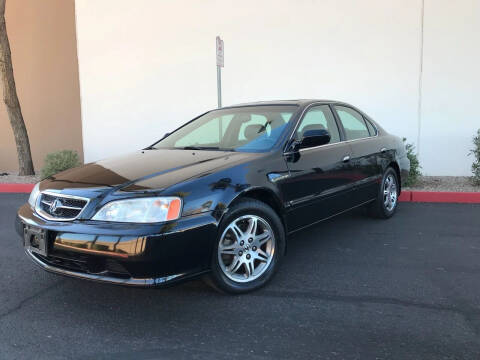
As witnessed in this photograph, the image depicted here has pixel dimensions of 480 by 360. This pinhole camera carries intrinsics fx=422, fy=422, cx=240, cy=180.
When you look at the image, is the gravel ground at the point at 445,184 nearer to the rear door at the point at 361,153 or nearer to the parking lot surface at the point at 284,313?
the rear door at the point at 361,153

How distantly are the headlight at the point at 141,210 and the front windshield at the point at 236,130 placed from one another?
3.75ft

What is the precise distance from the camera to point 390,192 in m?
5.26

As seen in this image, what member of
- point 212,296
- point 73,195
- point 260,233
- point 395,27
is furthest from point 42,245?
point 395,27

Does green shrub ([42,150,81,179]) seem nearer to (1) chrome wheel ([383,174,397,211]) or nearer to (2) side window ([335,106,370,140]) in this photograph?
(2) side window ([335,106,370,140])

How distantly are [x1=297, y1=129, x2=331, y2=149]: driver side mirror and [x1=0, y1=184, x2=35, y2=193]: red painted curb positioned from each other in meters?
5.91

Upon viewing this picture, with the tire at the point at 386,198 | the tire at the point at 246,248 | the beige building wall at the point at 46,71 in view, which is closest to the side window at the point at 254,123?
the tire at the point at 246,248

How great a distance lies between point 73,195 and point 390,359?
7.21 feet

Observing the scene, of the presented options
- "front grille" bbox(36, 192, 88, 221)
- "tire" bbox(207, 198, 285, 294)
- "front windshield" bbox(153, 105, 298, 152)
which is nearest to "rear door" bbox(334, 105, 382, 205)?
"front windshield" bbox(153, 105, 298, 152)

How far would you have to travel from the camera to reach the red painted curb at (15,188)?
25.2 feet

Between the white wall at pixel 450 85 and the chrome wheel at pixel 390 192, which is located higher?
the white wall at pixel 450 85

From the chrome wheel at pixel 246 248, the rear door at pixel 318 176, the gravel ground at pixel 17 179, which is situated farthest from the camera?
the gravel ground at pixel 17 179

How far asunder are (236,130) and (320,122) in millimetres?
815

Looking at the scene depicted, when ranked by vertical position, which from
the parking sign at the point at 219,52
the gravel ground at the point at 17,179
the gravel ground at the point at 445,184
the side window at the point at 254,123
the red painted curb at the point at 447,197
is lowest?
the red painted curb at the point at 447,197

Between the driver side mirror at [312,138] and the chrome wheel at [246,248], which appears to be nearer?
the chrome wheel at [246,248]
